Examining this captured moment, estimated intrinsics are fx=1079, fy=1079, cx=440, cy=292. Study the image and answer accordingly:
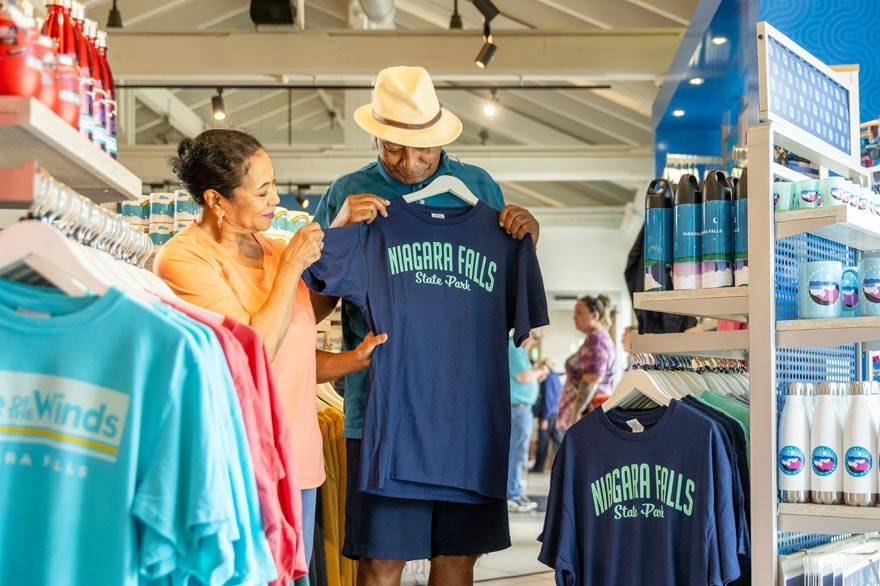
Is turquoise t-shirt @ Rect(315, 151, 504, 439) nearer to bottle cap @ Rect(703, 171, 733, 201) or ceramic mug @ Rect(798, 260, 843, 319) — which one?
bottle cap @ Rect(703, 171, 733, 201)

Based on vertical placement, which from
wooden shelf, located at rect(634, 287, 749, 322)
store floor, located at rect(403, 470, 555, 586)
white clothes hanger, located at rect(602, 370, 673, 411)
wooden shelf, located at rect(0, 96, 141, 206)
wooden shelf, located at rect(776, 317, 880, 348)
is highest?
wooden shelf, located at rect(0, 96, 141, 206)

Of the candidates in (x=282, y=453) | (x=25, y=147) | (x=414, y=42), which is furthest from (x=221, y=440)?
(x=414, y=42)

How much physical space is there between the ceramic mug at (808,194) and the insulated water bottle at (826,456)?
1.73 feet

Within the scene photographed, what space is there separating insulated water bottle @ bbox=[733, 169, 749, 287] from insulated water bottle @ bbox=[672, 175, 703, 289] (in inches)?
4.4

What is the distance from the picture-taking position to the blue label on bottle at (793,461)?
2.91 metres

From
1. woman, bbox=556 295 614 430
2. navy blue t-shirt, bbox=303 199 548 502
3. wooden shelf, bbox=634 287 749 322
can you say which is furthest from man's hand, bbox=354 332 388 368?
woman, bbox=556 295 614 430

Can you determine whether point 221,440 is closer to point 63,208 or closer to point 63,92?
point 63,208

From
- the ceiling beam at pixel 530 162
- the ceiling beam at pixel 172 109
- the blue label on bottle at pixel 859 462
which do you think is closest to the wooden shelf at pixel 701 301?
the blue label on bottle at pixel 859 462

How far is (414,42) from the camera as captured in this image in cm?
920

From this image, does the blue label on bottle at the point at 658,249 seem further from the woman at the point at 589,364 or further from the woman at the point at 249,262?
the woman at the point at 589,364

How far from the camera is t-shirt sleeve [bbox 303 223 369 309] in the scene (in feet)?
10.3

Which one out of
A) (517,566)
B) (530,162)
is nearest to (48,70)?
(517,566)

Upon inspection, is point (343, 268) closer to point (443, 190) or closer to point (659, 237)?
point (443, 190)

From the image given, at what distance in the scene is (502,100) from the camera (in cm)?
1430
